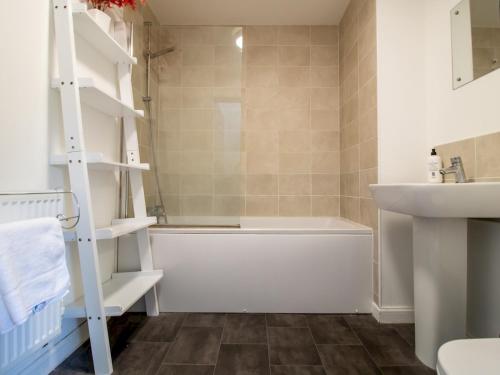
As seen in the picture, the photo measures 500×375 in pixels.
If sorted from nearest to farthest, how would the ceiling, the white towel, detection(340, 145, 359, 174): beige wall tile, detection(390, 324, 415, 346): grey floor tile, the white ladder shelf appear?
the white towel, the white ladder shelf, detection(390, 324, 415, 346): grey floor tile, detection(340, 145, 359, 174): beige wall tile, the ceiling

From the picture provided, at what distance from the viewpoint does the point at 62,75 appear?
1111 millimetres

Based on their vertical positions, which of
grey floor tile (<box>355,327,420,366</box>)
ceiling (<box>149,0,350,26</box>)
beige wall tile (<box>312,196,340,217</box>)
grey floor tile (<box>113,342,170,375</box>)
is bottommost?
grey floor tile (<box>355,327,420,366</box>)

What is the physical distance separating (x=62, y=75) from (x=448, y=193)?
1.58 metres

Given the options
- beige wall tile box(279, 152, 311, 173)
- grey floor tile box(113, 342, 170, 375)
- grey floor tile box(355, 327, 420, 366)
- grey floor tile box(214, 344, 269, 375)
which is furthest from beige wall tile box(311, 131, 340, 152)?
grey floor tile box(113, 342, 170, 375)

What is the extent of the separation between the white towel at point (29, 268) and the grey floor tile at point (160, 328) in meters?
0.69

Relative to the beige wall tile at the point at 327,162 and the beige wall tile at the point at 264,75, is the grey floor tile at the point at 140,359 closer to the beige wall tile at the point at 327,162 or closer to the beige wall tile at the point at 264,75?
the beige wall tile at the point at 327,162

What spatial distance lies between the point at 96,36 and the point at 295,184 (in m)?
1.85

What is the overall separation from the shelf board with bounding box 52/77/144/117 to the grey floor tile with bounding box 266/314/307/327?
147 cm

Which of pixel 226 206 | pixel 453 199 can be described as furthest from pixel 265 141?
pixel 453 199

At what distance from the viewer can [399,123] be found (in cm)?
164

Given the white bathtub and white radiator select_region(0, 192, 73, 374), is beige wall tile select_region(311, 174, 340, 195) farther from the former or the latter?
white radiator select_region(0, 192, 73, 374)

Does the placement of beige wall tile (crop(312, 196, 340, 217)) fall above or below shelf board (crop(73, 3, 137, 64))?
below

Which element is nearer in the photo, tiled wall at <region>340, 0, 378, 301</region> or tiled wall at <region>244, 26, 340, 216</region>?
tiled wall at <region>340, 0, 378, 301</region>

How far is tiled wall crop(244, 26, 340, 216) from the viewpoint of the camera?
2520mm
